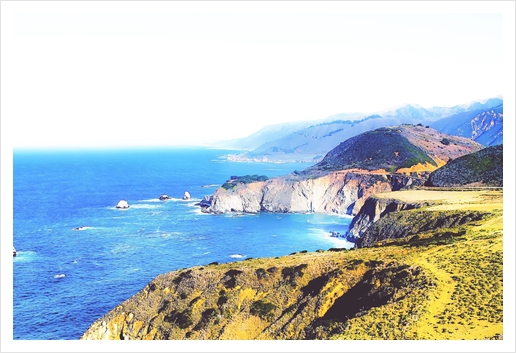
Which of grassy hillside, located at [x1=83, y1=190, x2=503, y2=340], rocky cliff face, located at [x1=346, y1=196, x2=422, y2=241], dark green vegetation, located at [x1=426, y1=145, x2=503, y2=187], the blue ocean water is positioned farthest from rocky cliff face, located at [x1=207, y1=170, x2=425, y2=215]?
grassy hillside, located at [x1=83, y1=190, x2=503, y2=340]

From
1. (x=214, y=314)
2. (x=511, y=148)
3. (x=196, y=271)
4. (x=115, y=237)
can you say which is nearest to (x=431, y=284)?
(x=511, y=148)

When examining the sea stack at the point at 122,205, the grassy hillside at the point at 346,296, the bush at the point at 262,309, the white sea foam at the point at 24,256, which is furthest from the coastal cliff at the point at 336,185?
the bush at the point at 262,309

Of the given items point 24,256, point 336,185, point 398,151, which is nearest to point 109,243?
point 24,256

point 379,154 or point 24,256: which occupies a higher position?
point 379,154

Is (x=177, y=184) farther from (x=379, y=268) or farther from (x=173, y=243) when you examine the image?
(x=379, y=268)

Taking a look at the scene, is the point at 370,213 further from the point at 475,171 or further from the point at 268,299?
the point at 268,299

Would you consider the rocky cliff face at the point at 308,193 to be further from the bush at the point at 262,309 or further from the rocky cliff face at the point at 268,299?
the bush at the point at 262,309
